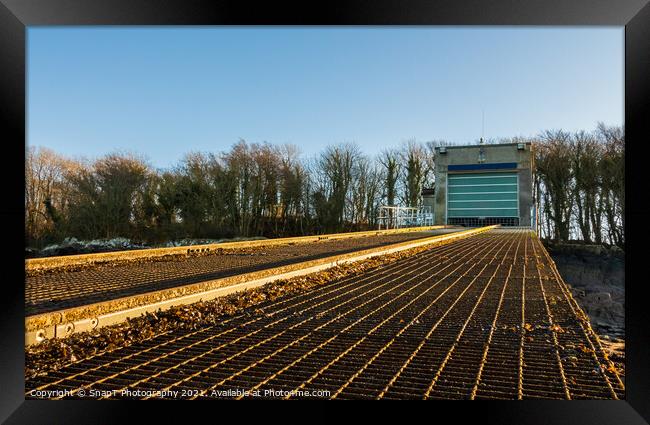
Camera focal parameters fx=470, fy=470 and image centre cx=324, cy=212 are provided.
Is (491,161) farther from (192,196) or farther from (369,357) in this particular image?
(369,357)

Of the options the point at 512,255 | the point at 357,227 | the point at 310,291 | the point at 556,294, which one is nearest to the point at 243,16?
the point at 310,291

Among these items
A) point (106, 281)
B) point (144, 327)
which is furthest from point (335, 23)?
point (106, 281)

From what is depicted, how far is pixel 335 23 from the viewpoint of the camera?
7.46ft

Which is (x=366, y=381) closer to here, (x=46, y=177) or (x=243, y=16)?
(x=243, y=16)

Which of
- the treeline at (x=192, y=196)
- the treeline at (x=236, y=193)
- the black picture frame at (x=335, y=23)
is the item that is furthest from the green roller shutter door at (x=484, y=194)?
the black picture frame at (x=335, y=23)

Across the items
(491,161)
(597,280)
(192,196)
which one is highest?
(491,161)

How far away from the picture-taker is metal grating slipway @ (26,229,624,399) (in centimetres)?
181

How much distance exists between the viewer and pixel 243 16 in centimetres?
223

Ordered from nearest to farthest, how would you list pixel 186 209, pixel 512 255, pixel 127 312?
pixel 127 312, pixel 512 255, pixel 186 209

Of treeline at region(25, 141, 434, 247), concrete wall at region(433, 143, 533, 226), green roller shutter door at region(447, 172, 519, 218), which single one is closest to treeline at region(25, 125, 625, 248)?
treeline at region(25, 141, 434, 247)

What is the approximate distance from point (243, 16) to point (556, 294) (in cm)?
323

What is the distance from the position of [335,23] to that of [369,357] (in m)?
1.58

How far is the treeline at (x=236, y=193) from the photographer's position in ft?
26.9

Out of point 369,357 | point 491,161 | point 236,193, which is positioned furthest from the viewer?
point 491,161
